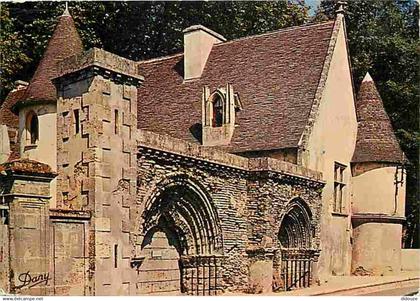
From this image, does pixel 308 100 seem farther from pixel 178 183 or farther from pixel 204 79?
pixel 178 183

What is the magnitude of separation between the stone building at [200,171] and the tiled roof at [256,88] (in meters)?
0.04

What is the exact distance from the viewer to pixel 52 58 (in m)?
17.7

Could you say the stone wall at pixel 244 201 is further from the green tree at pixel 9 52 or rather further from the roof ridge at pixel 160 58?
the roof ridge at pixel 160 58

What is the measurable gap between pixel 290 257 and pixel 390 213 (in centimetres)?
538

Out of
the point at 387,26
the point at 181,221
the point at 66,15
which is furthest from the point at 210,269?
the point at 387,26

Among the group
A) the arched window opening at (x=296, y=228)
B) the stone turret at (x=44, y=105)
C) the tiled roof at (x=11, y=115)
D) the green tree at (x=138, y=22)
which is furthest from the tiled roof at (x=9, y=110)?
the arched window opening at (x=296, y=228)

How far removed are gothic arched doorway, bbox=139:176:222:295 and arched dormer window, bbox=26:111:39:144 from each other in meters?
5.12

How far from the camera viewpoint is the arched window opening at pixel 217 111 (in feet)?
63.8

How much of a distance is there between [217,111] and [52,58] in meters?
4.64

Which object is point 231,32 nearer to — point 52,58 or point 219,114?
point 219,114

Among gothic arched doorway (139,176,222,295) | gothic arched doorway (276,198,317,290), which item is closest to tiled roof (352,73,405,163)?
gothic arched doorway (276,198,317,290)

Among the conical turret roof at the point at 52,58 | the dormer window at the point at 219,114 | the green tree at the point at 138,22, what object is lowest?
the dormer window at the point at 219,114

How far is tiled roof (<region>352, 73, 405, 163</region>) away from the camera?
69.1 feet

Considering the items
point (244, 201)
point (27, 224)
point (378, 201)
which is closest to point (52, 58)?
point (244, 201)
